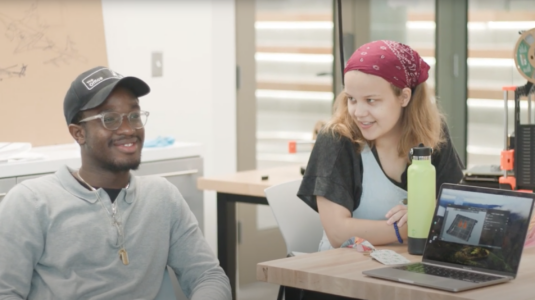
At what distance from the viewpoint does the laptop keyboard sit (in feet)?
5.70

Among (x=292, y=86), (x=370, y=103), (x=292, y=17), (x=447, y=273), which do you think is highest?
(x=292, y=17)

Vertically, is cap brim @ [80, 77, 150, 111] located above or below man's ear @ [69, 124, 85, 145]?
above

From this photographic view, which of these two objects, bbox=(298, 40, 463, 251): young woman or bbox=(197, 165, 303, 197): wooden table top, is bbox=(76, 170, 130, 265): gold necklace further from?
bbox=(197, 165, 303, 197): wooden table top

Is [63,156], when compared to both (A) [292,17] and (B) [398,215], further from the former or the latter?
(A) [292,17]

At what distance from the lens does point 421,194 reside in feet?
6.45

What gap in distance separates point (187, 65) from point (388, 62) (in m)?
2.10

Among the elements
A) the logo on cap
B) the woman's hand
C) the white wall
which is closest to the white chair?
the woman's hand

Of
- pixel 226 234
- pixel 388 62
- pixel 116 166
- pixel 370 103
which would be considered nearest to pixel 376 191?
pixel 370 103

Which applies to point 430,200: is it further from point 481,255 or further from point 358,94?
point 358,94

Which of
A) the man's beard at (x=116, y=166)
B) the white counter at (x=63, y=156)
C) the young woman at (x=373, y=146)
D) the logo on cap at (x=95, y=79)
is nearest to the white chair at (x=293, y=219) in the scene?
the young woman at (x=373, y=146)

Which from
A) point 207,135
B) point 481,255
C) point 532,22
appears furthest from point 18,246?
point 532,22

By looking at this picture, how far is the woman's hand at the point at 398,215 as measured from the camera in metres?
2.12

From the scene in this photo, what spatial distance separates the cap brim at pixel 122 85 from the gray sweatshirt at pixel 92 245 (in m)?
0.18

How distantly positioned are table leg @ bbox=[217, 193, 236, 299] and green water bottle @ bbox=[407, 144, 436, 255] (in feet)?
4.42
